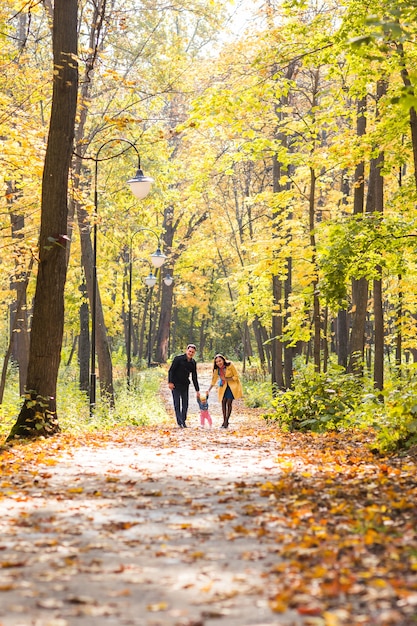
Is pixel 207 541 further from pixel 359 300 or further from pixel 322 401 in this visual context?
pixel 359 300

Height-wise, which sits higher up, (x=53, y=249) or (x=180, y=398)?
(x=53, y=249)

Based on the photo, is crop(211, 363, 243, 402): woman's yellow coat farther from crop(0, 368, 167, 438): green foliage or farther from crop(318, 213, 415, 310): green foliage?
crop(318, 213, 415, 310): green foliage

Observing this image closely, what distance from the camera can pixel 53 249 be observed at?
10898 millimetres

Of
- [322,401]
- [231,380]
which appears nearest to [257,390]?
[231,380]

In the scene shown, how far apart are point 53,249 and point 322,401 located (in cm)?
565

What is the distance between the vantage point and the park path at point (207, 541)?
3.52m

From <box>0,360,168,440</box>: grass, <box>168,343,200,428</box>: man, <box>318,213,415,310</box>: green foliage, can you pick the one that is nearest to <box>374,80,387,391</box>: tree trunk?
<box>318,213,415,310</box>: green foliage

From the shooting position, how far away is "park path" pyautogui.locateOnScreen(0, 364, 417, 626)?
352 centimetres

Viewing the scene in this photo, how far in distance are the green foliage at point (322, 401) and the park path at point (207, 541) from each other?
3.40m

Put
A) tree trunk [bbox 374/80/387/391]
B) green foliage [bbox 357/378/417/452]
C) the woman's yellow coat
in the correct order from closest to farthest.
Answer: green foliage [bbox 357/378/417/452]
tree trunk [bbox 374/80/387/391]
the woman's yellow coat

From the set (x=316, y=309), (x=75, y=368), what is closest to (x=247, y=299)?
(x=316, y=309)

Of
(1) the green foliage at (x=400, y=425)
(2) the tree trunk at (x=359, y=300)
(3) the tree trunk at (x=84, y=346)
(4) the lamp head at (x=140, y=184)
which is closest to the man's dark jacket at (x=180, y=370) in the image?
(2) the tree trunk at (x=359, y=300)

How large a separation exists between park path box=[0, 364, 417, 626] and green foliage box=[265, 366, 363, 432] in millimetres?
3396

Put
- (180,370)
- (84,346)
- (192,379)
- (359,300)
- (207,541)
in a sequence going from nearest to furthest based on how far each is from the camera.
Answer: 1. (207,541)
2. (180,370)
3. (192,379)
4. (359,300)
5. (84,346)
